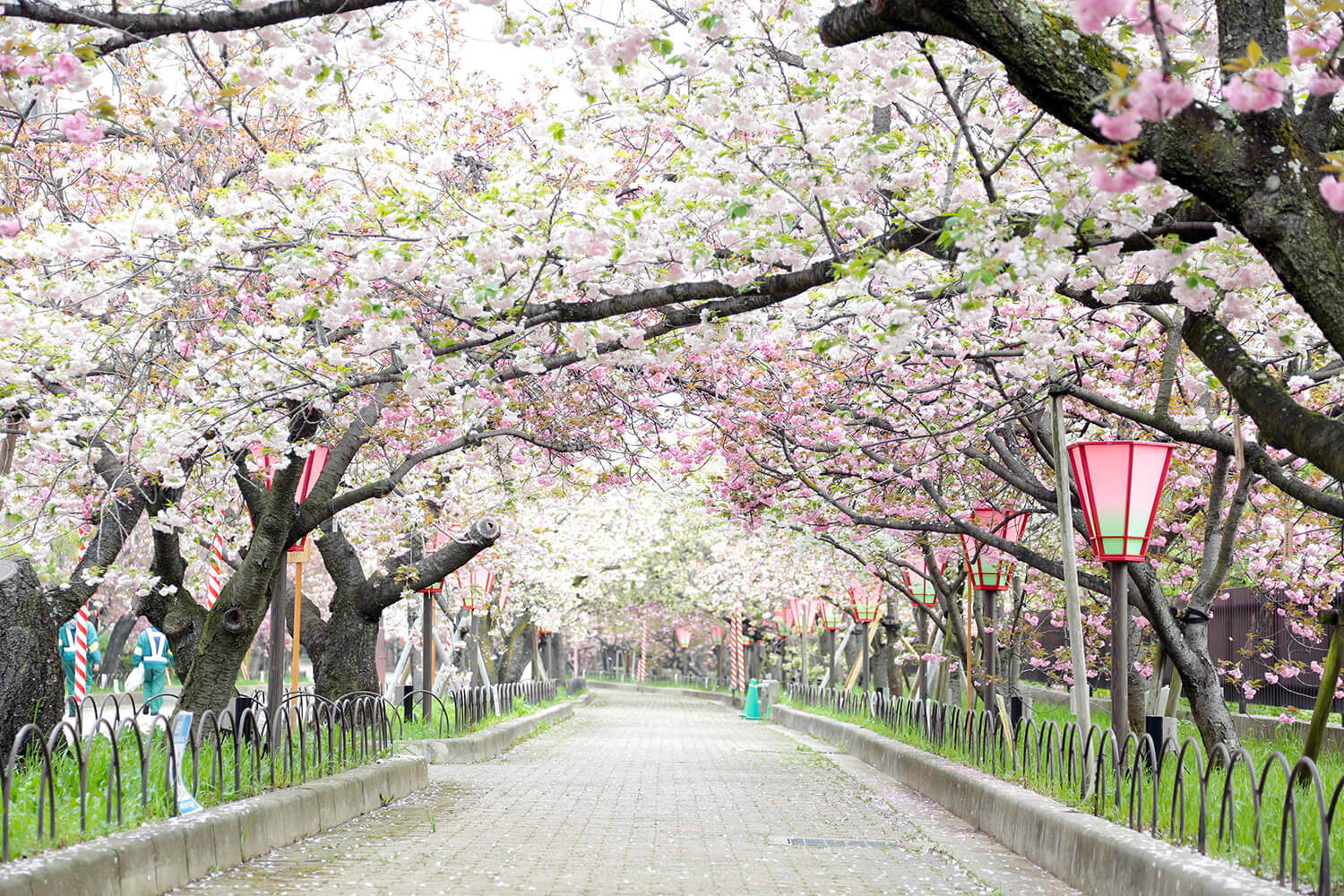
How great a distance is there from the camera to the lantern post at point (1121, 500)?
8.36 metres

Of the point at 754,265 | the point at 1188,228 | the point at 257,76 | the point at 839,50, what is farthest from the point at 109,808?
the point at 1188,228

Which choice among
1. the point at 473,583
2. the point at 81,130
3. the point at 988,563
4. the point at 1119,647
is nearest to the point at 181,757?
the point at 81,130

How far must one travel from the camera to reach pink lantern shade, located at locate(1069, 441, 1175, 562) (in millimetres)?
8359

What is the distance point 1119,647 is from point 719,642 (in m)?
52.3

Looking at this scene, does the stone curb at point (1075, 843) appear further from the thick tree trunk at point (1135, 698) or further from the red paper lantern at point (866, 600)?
the red paper lantern at point (866, 600)

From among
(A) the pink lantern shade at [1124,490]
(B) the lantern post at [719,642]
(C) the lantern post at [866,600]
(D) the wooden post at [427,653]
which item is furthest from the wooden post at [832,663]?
(B) the lantern post at [719,642]

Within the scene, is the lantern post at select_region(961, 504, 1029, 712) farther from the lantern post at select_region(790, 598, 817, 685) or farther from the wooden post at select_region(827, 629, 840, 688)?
the wooden post at select_region(827, 629, 840, 688)

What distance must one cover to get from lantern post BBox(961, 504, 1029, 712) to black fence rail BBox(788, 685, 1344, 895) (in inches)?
27.4

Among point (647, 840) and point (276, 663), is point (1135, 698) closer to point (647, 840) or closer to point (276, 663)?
point (647, 840)

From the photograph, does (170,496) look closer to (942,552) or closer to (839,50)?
(839,50)

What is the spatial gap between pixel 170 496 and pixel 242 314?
2.22 meters

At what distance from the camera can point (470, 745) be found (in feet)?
53.6

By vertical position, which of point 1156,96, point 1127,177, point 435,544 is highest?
point 1156,96

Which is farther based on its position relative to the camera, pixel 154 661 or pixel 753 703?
pixel 753 703
